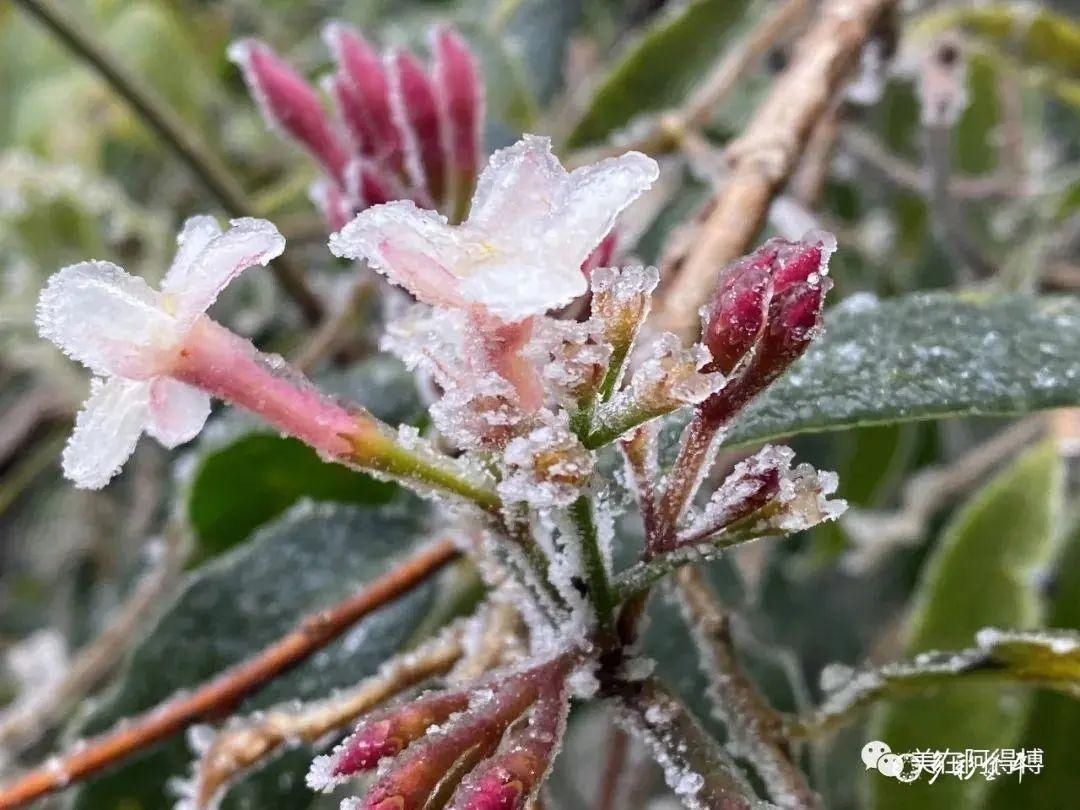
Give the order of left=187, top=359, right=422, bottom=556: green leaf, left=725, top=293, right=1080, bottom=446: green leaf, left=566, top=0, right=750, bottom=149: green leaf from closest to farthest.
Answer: left=725, top=293, right=1080, bottom=446: green leaf, left=187, top=359, right=422, bottom=556: green leaf, left=566, top=0, right=750, bottom=149: green leaf

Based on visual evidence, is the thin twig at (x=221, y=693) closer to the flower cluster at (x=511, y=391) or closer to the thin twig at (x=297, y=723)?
the thin twig at (x=297, y=723)

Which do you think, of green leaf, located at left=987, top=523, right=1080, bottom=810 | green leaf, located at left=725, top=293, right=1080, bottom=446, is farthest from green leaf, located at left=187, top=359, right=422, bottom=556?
green leaf, located at left=987, top=523, right=1080, bottom=810

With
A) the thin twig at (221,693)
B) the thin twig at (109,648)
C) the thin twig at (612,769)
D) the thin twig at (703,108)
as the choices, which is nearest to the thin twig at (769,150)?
the thin twig at (703,108)

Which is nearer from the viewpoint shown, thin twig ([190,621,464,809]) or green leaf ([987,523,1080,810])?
thin twig ([190,621,464,809])

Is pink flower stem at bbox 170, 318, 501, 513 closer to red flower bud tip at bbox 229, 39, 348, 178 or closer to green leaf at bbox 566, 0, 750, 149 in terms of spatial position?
red flower bud tip at bbox 229, 39, 348, 178

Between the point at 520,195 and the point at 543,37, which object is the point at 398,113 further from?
the point at 543,37

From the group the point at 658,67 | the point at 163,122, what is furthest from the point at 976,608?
the point at 163,122

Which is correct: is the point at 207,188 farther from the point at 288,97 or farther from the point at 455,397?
the point at 455,397
